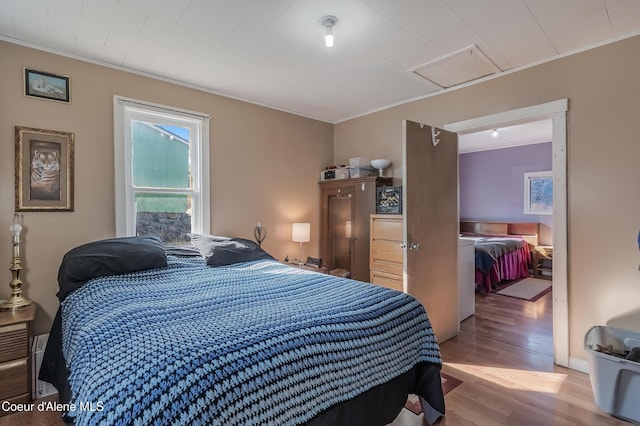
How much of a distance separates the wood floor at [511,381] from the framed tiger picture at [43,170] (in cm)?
293

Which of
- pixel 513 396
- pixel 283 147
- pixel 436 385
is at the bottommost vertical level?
pixel 513 396

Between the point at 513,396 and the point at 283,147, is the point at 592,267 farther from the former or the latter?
the point at 283,147

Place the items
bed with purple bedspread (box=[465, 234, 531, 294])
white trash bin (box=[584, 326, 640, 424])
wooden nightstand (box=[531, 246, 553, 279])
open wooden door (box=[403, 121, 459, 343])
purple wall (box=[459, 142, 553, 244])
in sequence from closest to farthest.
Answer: white trash bin (box=[584, 326, 640, 424]) < open wooden door (box=[403, 121, 459, 343]) < bed with purple bedspread (box=[465, 234, 531, 294]) < wooden nightstand (box=[531, 246, 553, 279]) < purple wall (box=[459, 142, 553, 244])

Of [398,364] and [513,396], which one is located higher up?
[398,364]

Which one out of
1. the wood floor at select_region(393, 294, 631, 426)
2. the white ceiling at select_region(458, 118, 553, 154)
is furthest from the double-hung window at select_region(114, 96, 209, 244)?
the white ceiling at select_region(458, 118, 553, 154)

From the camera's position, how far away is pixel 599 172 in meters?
2.42

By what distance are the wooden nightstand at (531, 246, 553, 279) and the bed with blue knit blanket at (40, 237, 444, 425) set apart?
5.10m

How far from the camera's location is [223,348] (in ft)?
3.68

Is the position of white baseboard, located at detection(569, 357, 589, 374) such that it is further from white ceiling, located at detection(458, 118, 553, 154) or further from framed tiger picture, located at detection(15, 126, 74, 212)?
framed tiger picture, located at detection(15, 126, 74, 212)

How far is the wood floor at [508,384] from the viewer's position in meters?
1.95

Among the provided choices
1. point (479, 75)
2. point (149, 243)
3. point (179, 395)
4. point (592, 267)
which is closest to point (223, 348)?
point (179, 395)

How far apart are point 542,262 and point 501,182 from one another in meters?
1.71

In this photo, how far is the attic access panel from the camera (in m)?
2.55

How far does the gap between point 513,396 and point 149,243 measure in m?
2.79
